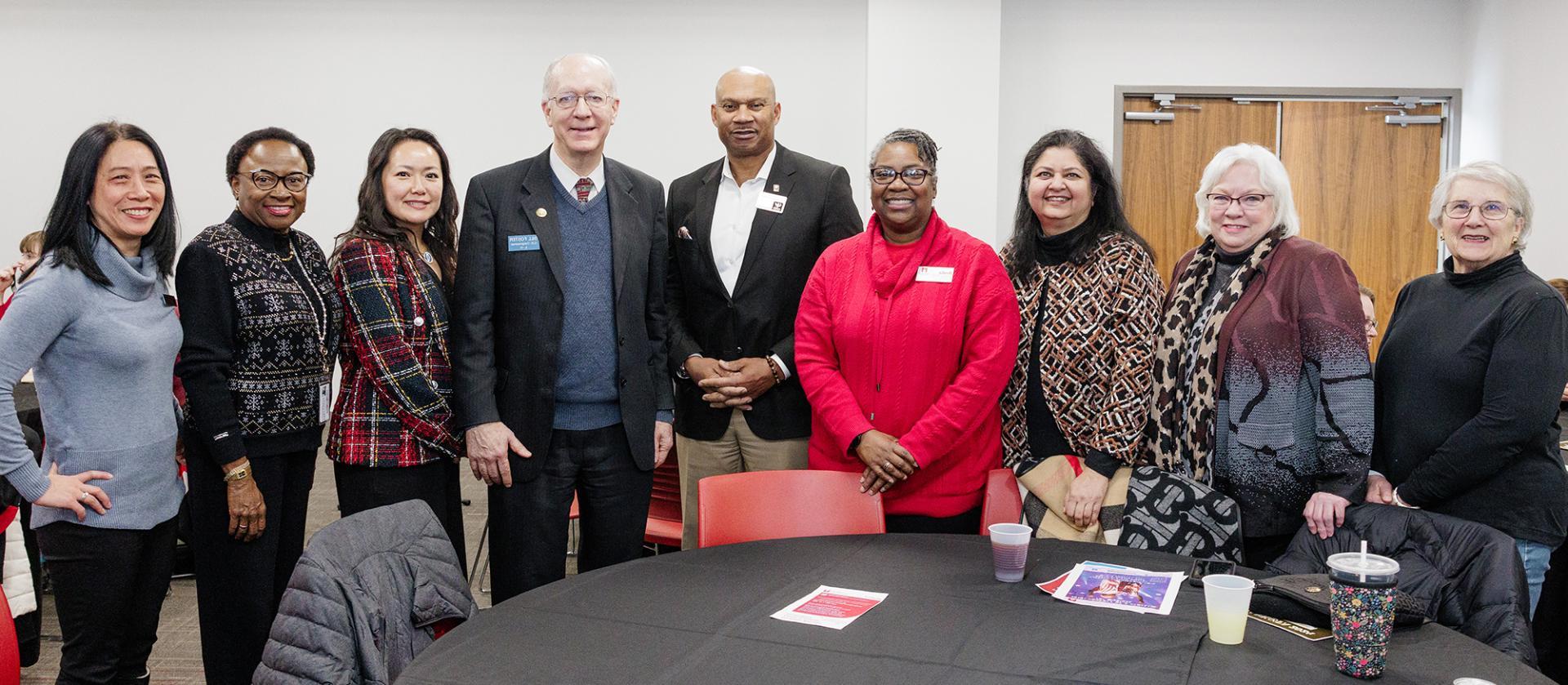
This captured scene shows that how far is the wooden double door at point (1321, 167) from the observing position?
6.68 meters

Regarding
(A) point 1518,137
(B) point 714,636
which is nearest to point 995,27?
(A) point 1518,137

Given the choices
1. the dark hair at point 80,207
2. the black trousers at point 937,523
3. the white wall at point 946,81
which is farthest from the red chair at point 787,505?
the white wall at point 946,81

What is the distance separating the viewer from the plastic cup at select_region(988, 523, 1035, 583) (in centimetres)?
195

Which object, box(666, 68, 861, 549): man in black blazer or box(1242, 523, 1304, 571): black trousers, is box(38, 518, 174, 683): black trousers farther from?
box(1242, 523, 1304, 571): black trousers

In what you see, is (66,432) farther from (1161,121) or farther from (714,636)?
(1161,121)

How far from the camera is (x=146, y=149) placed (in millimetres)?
2461

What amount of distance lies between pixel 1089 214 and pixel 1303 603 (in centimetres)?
141

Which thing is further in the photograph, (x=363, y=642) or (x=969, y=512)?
(x=969, y=512)

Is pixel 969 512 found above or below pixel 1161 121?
below

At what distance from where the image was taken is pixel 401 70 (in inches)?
263

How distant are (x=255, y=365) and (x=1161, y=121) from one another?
228 inches

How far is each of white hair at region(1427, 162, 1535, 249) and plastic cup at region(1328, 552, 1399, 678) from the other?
1.45 m

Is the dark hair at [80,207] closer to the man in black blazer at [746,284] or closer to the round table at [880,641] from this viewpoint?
the round table at [880,641]

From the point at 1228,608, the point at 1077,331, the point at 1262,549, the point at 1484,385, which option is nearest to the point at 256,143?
the point at 1077,331
